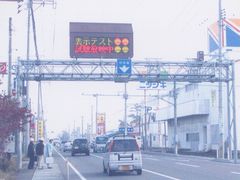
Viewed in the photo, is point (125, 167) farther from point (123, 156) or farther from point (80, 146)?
point (80, 146)

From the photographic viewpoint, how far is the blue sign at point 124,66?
1559 inches

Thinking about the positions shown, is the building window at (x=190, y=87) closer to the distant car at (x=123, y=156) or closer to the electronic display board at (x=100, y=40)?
the electronic display board at (x=100, y=40)

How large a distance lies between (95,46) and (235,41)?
3565 centimetres

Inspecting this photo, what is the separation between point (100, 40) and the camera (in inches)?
1468

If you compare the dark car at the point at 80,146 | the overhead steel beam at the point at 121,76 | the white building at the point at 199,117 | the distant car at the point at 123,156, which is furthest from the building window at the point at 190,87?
the distant car at the point at 123,156

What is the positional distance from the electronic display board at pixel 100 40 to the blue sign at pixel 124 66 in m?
1.59

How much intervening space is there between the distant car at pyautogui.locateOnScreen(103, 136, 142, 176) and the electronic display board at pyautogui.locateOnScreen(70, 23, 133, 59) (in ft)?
32.2

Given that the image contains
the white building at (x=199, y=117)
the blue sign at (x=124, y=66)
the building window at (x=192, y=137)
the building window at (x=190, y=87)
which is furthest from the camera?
the building window at (x=190, y=87)

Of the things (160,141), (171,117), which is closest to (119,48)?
(171,117)

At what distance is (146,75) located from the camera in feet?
137

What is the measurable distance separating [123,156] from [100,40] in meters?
11.1

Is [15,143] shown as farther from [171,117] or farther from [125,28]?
[171,117]

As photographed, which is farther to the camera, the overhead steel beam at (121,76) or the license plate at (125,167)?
the overhead steel beam at (121,76)

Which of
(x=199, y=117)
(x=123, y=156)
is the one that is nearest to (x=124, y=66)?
(x=123, y=156)
